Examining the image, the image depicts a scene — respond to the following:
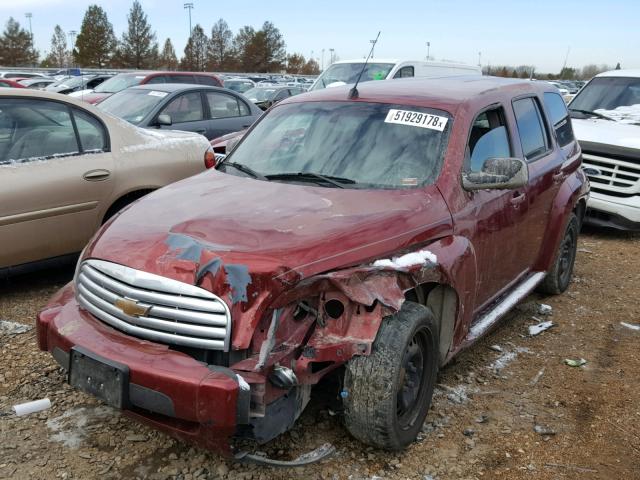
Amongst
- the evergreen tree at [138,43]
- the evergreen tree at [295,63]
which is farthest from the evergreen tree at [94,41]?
the evergreen tree at [295,63]

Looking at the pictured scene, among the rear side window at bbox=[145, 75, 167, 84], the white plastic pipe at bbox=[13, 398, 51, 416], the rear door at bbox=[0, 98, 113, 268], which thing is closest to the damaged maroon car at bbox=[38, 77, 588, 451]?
the white plastic pipe at bbox=[13, 398, 51, 416]

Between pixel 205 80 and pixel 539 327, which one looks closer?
pixel 539 327

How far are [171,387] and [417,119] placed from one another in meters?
2.17

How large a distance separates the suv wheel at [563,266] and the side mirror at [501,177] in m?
1.88

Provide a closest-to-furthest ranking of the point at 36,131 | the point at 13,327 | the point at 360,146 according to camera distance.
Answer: the point at 360,146
the point at 13,327
the point at 36,131

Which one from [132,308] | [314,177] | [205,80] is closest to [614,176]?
[314,177]

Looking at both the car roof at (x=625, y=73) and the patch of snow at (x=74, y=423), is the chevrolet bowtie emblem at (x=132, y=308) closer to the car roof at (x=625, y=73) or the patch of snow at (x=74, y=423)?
the patch of snow at (x=74, y=423)

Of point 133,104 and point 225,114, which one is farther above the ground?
point 133,104

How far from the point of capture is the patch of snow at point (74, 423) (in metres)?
3.13

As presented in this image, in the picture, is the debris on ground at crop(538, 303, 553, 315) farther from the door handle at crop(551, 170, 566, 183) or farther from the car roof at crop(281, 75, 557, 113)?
the car roof at crop(281, 75, 557, 113)

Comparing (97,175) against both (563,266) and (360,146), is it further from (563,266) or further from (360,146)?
(563,266)

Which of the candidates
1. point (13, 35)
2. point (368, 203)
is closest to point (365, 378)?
point (368, 203)

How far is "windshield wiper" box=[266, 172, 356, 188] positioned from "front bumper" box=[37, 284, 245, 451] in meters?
1.36

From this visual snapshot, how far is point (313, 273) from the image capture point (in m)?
2.66
